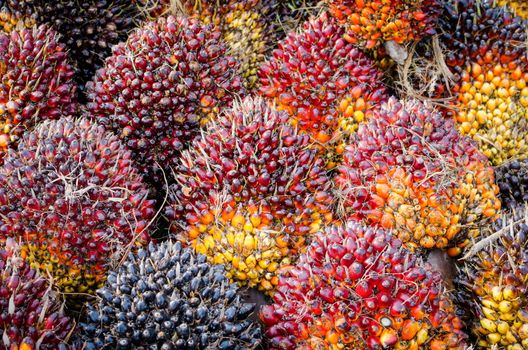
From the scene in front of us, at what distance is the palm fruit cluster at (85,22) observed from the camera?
2881 mm

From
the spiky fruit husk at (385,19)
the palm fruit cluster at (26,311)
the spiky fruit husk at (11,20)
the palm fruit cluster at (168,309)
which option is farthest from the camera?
the spiky fruit husk at (11,20)

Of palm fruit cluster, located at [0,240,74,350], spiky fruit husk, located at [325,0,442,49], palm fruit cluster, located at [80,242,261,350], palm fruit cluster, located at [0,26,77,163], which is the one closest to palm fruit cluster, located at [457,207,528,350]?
palm fruit cluster, located at [80,242,261,350]

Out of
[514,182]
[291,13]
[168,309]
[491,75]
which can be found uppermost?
[291,13]

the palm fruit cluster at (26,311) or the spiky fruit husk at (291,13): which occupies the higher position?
the spiky fruit husk at (291,13)

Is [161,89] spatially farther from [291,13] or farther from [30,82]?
[291,13]

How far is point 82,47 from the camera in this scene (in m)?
3.03

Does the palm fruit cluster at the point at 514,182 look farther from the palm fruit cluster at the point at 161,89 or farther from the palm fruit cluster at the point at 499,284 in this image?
the palm fruit cluster at the point at 161,89

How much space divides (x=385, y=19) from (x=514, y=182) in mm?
982

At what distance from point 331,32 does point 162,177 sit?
1.07 meters

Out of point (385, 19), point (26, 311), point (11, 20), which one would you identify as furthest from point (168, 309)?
point (11, 20)

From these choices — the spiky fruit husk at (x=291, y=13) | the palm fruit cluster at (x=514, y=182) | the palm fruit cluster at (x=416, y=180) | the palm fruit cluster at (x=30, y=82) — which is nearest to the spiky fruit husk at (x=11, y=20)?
the palm fruit cluster at (x=30, y=82)

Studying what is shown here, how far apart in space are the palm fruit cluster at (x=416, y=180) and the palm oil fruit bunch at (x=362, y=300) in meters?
0.23

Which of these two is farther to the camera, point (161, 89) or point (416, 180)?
point (161, 89)

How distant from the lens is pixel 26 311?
1.77 metres
